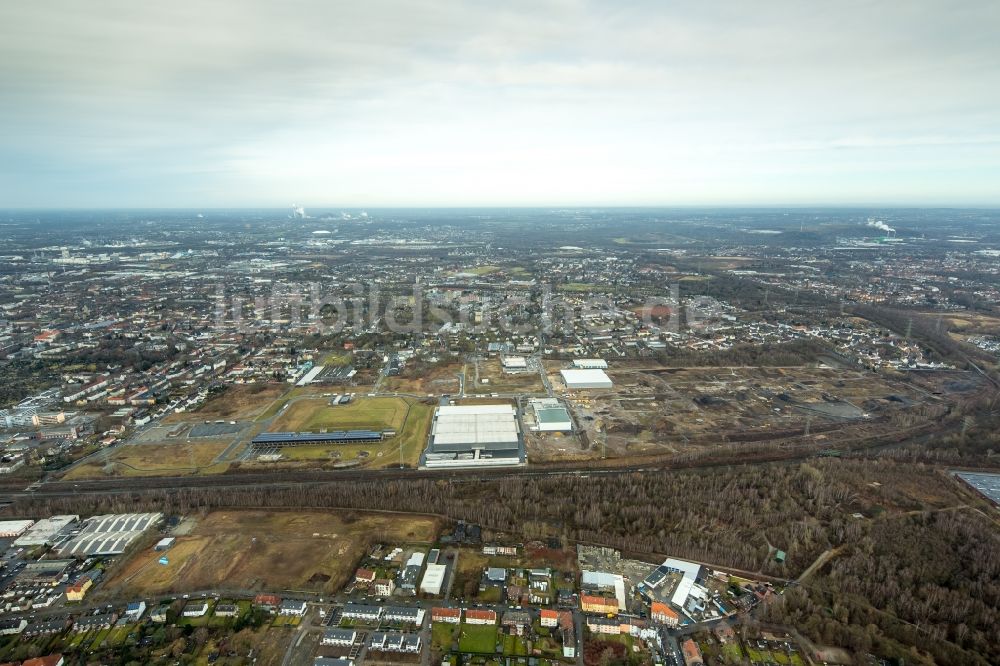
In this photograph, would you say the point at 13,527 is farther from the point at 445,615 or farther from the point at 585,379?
the point at 585,379

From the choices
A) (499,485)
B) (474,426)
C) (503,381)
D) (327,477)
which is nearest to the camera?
(499,485)

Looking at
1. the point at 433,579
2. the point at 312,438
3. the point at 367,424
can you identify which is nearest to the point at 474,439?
the point at 367,424

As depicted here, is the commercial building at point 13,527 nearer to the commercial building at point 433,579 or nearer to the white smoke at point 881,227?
the commercial building at point 433,579

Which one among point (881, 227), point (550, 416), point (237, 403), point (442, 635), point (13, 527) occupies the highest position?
point (881, 227)

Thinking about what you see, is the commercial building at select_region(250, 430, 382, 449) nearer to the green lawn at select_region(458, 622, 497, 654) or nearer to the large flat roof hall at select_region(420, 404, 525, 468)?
the large flat roof hall at select_region(420, 404, 525, 468)

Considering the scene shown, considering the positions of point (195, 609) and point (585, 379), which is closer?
point (195, 609)

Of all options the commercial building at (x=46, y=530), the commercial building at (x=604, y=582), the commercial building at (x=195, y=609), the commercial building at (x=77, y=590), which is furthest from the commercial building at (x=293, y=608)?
the commercial building at (x=46, y=530)

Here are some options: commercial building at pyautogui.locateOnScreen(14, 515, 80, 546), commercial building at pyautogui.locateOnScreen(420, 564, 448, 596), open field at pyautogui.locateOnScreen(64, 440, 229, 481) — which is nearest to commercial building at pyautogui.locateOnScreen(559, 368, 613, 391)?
commercial building at pyautogui.locateOnScreen(420, 564, 448, 596)
